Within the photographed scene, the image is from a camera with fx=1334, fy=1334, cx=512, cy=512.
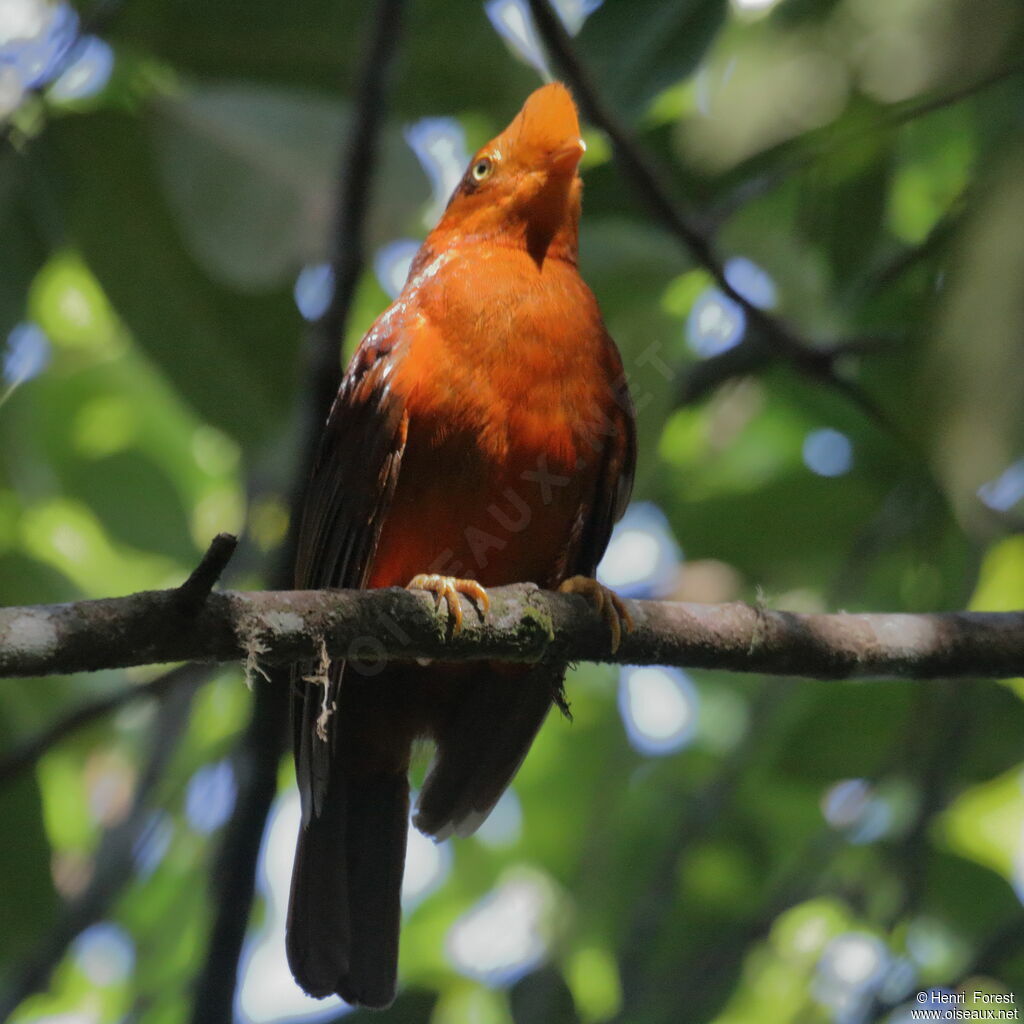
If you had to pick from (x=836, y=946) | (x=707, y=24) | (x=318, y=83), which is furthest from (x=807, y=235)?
(x=836, y=946)

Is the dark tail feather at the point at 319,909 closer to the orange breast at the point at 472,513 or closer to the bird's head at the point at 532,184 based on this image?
the orange breast at the point at 472,513

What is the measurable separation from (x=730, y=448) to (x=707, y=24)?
227 centimetres

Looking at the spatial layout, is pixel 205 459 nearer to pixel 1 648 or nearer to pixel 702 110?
pixel 702 110

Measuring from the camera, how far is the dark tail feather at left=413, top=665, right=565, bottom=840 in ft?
10.8

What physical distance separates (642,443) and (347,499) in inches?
30.3

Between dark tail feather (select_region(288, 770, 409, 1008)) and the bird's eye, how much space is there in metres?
1.66

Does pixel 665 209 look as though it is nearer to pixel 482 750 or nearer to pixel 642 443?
pixel 642 443

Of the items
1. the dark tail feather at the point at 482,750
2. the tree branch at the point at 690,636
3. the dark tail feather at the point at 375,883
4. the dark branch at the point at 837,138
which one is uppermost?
the dark branch at the point at 837,138

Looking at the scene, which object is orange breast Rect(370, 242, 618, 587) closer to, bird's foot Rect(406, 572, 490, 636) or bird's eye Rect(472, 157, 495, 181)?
bird's foot Rect(406, 572, 490, 636)

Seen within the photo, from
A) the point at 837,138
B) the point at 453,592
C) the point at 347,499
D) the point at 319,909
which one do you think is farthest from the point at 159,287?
the point at 319,909

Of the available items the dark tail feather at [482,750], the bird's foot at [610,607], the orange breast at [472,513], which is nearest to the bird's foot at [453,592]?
the bird's foot at [610,607]

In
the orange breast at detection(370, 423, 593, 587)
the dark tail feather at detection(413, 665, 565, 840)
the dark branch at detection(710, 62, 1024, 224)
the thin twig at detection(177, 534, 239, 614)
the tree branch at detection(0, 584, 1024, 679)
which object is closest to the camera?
the thin twig at detection(177, 534, 239, 614)

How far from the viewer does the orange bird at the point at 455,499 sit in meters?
3.05

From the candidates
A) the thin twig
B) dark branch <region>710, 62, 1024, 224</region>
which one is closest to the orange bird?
dark branch <region>710, 62, 1024, 224</region>
